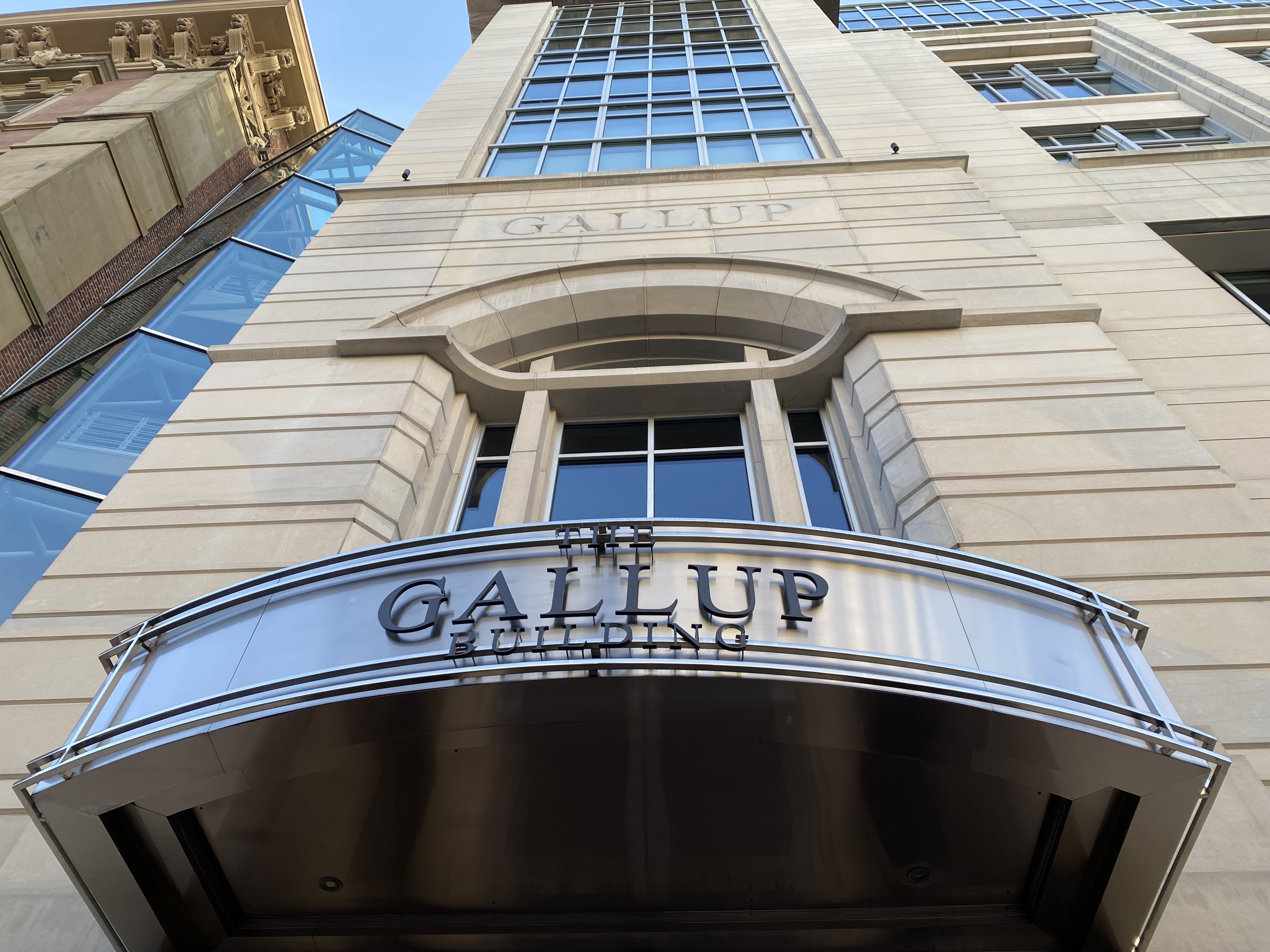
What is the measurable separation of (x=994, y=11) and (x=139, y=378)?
33.7 meters

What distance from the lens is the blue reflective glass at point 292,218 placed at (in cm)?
1761

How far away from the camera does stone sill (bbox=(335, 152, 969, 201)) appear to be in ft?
50.7

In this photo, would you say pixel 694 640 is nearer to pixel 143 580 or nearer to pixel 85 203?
pixel 143 580

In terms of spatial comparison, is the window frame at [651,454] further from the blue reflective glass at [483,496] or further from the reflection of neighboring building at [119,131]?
the reflection of neighboring building at [119,131]

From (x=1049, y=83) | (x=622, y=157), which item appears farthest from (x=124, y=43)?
(x=1049, y=83)

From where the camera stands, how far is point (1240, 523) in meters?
7.94

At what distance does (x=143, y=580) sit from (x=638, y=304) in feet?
23.3

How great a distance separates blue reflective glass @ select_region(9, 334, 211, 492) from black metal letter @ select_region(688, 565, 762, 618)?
798 centimetres

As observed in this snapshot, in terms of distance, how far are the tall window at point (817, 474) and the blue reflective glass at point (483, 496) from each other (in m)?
3.31

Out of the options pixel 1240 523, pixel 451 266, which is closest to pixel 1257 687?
pixel 1240 523

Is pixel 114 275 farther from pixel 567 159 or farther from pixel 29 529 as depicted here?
pixel 29 529

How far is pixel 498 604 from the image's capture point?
558 cm

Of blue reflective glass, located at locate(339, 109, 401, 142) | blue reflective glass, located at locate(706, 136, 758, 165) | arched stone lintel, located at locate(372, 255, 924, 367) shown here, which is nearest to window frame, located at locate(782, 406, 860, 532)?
arched stone lintel, located at locate(372, 255, 924, 367)

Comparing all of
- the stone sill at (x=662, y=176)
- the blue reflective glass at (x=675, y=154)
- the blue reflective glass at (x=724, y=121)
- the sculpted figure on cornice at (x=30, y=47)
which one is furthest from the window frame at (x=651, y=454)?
the sculpted figure on cornice at (x=30, y=47)
